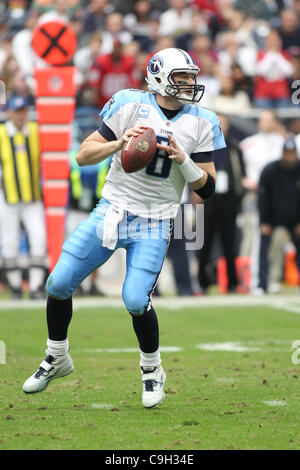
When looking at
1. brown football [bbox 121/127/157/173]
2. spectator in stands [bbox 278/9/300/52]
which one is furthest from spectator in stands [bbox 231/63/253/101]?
brown football [bbox 121/127/157/173]

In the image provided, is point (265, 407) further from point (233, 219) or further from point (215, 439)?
point (233, 219)

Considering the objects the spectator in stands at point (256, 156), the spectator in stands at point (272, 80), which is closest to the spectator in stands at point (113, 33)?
the spectator in stands at point (272, 80)

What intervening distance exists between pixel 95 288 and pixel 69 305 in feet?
18.3

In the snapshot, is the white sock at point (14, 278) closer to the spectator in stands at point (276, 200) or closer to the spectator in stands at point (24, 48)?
the spectator in stands at point (276, 200)

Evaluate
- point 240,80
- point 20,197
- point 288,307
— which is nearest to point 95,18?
point 240,80

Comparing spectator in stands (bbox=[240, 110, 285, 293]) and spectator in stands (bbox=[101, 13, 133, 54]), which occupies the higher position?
spectator in stands (bbox=[101, 13, 133, 54])

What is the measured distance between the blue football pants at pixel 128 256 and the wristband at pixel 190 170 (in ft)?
0.99

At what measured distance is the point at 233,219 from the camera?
1048 cm

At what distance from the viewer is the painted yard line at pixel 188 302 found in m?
9.12

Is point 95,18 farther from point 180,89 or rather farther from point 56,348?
point 56,348

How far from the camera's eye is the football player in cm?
473

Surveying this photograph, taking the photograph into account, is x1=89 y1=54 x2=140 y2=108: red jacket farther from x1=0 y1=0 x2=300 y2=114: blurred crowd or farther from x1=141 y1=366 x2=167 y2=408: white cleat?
x1=141 y1=366 x2=167 y2=408: white cleat

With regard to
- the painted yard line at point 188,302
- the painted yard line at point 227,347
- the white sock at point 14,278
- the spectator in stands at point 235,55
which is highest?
the spectator in stands at point 235,55

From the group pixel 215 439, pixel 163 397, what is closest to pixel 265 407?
pixel 163 397
